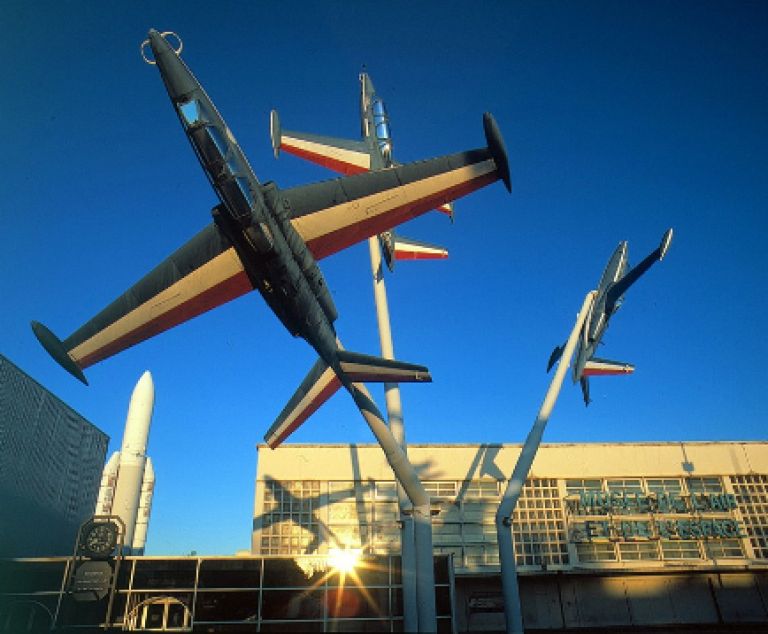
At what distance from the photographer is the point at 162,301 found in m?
12.8

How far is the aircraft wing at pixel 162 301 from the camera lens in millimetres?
12688

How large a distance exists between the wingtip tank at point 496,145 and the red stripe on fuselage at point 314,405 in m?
9.08

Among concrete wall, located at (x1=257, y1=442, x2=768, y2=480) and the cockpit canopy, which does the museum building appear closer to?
concrete wall, located at (x1=257, y1=442, x2=768, y2=480)

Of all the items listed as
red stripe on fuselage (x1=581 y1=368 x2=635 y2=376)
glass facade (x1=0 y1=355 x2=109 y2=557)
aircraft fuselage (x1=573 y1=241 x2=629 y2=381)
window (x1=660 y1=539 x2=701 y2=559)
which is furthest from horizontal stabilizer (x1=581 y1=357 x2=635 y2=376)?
glass facade (x1=0 y1=355 x2=109 y2=557)

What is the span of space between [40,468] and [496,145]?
118ft

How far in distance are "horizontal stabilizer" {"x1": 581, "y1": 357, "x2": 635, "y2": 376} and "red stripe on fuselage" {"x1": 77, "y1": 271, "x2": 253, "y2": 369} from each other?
22.7 meters

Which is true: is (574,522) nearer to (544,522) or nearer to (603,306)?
(544,522)

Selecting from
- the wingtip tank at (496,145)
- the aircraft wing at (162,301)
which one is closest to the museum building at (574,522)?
the aircraft wing at (162,301)

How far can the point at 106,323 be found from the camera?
1310cm

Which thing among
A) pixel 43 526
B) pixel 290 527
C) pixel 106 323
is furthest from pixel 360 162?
pixel 43 526

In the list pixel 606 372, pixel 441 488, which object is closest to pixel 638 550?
pixel 606 372

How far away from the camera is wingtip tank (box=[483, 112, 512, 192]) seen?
39.6 feet

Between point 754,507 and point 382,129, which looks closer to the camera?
point 382,129

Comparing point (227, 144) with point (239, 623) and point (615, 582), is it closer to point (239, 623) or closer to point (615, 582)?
point (239, 623)
